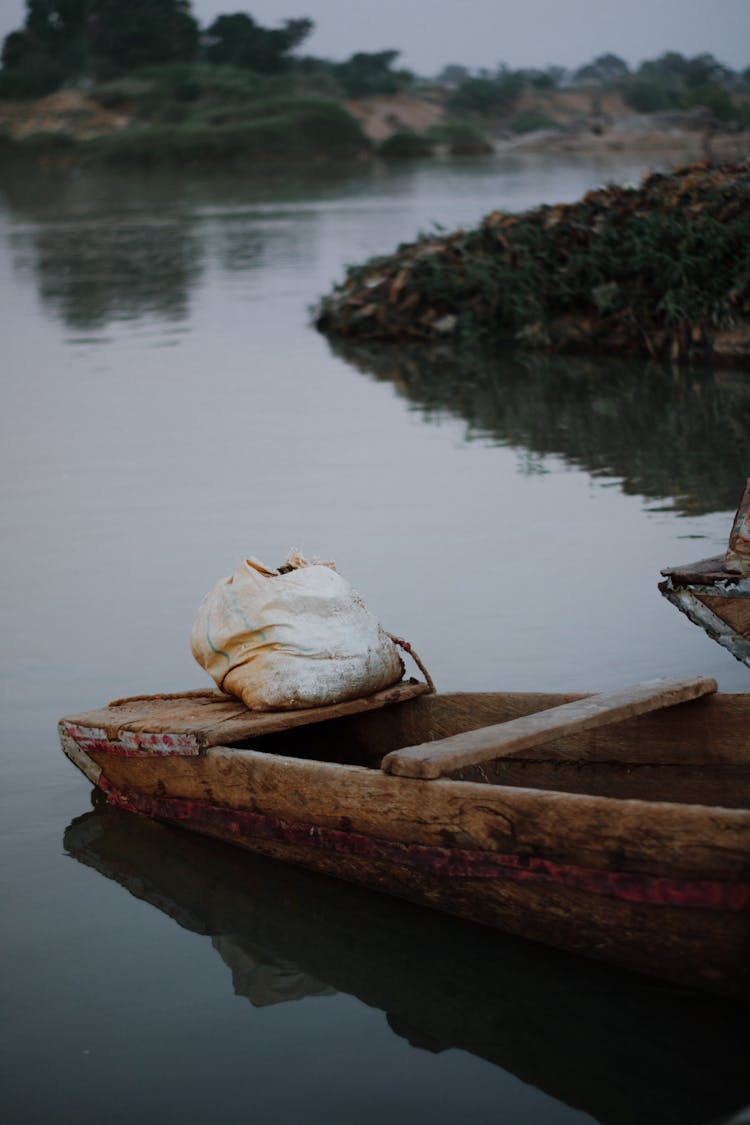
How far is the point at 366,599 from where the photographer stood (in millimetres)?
6586

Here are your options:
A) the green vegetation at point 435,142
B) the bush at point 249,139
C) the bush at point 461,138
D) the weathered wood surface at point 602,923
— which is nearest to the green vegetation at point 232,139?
the bush at point 249,139

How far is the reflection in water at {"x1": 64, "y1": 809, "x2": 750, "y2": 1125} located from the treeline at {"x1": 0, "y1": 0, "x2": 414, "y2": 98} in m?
90.5

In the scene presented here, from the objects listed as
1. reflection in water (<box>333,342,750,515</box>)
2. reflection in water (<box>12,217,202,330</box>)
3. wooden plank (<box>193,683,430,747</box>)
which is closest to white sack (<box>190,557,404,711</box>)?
wooden plank (<box>193,683,430,747</box>)

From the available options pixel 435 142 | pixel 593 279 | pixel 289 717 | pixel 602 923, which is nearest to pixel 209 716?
pixel 289 717

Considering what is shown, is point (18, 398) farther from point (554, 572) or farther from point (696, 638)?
point (696, 638)

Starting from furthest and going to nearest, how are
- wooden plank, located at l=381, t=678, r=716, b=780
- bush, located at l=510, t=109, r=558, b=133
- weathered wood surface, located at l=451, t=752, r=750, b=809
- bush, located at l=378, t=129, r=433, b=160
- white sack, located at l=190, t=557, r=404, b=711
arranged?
1. bush, located at l=510, t=109, r=558, b=133
2. bush, located at l=378, t=129, r=433, b=160
3. white sack, located at l=190, t=557, r=404, b=711
4. weathered wood surface, located at l=451, t=752, r=750, b=809
5. wooden plank, located at l=381, t=678, r=716, b=780

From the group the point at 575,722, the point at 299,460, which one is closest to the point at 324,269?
the point at 299,460

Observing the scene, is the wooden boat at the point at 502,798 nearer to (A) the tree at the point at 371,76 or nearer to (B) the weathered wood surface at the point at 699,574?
(B) the weathered wood surface at the point at 699,574

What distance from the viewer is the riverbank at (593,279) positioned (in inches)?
487

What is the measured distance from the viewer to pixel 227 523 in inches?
317

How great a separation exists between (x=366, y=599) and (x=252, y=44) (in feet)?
332

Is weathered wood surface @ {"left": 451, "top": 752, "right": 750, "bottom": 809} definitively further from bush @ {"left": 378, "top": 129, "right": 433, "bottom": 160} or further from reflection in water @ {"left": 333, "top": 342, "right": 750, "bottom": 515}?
bush @ {"left": 378, "top": 129, "right": 433, "bottom": 160}

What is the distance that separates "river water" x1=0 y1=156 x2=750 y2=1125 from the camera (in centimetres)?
324

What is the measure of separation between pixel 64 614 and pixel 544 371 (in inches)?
283
